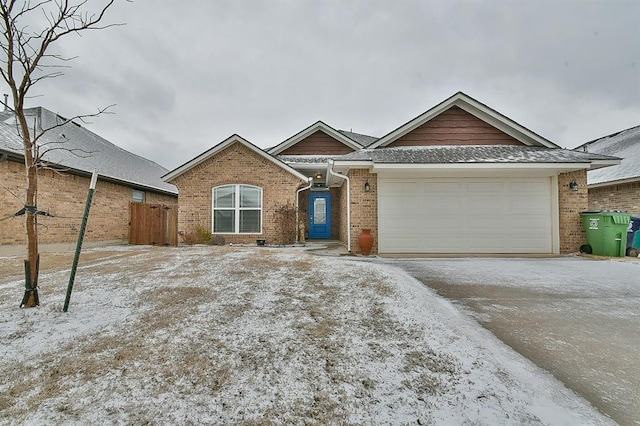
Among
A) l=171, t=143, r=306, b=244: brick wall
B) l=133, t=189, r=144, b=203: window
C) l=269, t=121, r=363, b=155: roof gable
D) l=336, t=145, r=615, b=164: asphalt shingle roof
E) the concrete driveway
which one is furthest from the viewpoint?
l=269, t=121, r=363, b=155: roof gable

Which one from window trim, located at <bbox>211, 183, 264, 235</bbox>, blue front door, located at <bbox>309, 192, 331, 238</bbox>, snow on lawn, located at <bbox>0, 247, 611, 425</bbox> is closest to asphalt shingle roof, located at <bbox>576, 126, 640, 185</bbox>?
blue front door, located at <bbox>309, 192, 331, 238</bbox>

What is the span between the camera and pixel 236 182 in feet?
36.7

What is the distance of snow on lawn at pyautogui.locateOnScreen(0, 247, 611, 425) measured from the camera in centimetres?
164

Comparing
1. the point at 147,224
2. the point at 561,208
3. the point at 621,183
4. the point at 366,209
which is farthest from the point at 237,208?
the point at 621,183

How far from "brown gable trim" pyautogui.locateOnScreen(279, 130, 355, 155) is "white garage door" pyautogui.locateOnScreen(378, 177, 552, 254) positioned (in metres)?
6.51

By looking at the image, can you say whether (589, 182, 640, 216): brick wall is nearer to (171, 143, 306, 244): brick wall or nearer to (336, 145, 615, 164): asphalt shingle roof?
(336, 145, 615, 164): asphalt shingle roof

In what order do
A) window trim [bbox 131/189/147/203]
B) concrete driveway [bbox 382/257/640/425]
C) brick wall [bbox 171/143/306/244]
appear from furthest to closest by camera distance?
window trim [bbox 131/189/147/203] < brick wall [bbox 171/143/306/244] < concrete driveway [bbox 382/257/640/425]

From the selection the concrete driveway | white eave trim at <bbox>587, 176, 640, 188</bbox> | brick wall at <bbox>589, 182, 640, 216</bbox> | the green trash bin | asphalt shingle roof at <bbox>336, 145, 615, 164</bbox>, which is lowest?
the concrete driveway

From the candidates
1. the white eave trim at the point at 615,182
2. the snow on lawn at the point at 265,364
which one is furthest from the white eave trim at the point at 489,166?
the white eave trim at the point at 615,182

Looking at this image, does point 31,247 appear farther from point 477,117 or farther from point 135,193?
point 135,193

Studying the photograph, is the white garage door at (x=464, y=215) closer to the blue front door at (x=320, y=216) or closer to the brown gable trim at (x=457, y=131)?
the brown gable trim at (x=457, y=131)

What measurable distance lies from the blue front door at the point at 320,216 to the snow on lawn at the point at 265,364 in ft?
31.9

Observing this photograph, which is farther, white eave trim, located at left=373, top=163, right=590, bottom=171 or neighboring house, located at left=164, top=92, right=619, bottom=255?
neighboring house, located at left=164, top=92, right=619, bottom=255

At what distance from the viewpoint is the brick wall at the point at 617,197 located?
1129 centimetres
